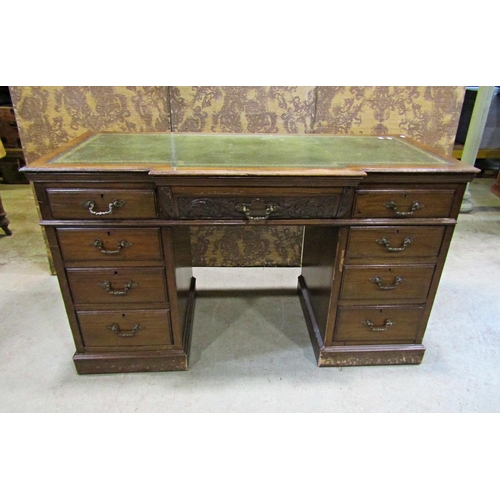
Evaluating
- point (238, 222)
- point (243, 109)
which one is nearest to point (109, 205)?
point (238, 222)

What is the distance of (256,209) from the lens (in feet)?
4.12

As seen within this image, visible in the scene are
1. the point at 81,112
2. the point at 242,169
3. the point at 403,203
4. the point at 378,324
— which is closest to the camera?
the point at 242,169

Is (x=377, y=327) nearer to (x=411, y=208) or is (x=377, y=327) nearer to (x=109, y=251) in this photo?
(x=411, y=208)

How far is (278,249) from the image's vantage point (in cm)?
234

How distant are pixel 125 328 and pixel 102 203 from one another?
54 centimetres

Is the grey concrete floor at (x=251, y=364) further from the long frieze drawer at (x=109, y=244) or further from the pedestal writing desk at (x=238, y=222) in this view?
the long frieze drawer at (x=109, y=244)

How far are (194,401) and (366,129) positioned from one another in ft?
5.41

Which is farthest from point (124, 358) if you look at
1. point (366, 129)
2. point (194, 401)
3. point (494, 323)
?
point (494, 323)

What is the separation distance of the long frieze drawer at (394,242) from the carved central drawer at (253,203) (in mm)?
155

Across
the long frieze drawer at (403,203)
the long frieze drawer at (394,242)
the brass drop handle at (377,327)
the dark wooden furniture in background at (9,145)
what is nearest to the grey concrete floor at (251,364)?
the brass drop handle at (377,327)

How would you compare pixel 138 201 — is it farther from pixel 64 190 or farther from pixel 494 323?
pixel 494 323

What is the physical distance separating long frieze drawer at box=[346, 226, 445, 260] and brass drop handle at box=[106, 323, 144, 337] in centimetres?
90

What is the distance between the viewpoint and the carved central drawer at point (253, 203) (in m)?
1.21

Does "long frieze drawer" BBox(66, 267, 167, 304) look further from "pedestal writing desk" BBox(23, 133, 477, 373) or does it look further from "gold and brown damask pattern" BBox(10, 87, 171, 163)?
"gold and brown damask pattern" BBox(10, 87, 171, 163)
